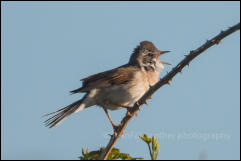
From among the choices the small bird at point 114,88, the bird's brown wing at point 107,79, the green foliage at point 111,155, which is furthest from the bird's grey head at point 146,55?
the green foliage at point 111,155

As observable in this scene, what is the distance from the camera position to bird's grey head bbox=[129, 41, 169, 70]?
7687 mm

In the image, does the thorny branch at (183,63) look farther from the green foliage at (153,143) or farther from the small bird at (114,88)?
the small bird at (114,88)

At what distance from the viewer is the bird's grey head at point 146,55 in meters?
7.69

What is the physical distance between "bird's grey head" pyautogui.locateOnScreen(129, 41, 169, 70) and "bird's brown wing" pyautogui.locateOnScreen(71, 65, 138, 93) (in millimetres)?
535

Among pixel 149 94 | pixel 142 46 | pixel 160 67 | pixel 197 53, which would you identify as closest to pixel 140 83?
pixel 160 67

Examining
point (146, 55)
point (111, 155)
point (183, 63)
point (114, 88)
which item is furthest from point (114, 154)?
point (146, 55)

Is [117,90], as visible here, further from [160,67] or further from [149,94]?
[149,94]

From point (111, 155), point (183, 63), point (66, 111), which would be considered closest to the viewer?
point (111, 155)

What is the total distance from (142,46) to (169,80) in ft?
16.0

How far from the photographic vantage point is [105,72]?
7.06 metres

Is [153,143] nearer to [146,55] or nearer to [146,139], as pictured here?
[146,139]

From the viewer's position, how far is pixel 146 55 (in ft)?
25.9

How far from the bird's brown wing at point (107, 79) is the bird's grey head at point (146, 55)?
0.54 m

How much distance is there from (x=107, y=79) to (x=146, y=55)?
4.48ft
